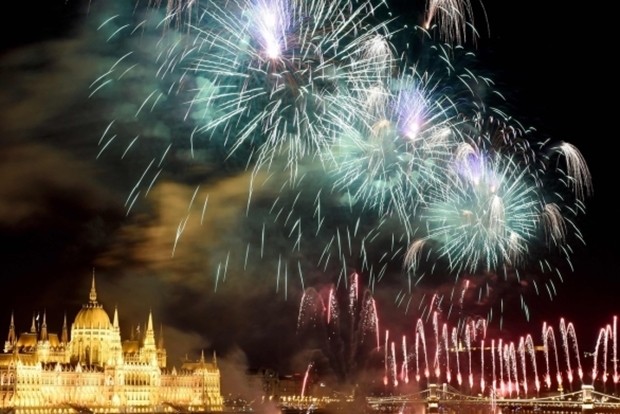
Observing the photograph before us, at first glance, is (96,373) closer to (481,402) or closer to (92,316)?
(92,316)

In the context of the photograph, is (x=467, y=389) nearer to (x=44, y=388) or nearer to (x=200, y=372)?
(x=200, y=372)

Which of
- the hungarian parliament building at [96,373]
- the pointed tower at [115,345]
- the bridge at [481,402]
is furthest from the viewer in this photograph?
the pointed tower at [115,345]

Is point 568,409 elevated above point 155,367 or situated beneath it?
situated beneath

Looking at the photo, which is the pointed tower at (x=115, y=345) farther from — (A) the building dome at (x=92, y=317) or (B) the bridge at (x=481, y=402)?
(B) the bridge at (x=481, y=402)

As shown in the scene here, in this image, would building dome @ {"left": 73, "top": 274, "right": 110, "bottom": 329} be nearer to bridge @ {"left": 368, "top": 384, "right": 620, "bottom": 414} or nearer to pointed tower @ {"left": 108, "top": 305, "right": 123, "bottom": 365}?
pointed tower @ {"left": 108, "top": 305, "right": 123, "bottom": 365}

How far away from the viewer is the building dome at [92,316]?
89938 millimetres

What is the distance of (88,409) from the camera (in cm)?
8031

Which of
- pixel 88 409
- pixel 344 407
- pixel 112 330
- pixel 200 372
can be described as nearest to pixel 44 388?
pixel 88 409

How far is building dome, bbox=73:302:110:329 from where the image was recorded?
295 feet

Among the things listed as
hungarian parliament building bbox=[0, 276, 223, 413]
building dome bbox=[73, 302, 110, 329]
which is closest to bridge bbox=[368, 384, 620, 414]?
hungarian parliament building bbox=[0, 276, 223, 413]

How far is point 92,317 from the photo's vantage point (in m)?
90.1

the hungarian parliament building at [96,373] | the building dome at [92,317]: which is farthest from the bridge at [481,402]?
the building dome at [92,317]

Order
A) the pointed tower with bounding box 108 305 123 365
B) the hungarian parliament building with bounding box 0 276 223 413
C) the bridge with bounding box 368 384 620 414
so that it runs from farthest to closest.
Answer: the pointed tower with bounding box 108 305 123 365
the hungarian parliament building with bounding box 0 276 223 413
the bridge with bounding box 368 384 620 414

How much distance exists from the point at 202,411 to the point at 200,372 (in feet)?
16.5
